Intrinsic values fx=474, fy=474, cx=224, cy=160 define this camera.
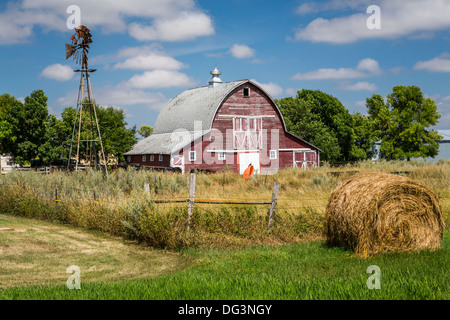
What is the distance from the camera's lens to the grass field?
19.6 feet

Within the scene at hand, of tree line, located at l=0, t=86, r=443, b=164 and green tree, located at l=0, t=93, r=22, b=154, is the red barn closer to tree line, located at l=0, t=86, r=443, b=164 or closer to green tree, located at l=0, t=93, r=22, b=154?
tree line, located at l=0, t=86, r=443, b=164

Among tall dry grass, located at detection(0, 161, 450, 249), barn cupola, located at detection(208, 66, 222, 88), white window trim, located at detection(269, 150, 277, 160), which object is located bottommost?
tall dry grass, located at detection(0, 161, 450, 249)

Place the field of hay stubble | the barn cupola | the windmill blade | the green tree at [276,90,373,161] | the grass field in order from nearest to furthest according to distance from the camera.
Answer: the grass field < the field of hay stubble < the windmill blade < the barn cupola < the green tree at [276,90,373,161]

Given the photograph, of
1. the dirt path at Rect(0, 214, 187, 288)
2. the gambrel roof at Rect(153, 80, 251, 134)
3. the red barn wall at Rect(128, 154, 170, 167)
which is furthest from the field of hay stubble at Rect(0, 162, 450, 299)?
the gambrel roof at Rect(153, 80, 251, 134)

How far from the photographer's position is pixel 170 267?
9250 mm

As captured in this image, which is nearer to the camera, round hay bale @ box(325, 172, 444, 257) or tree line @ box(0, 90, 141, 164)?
round hay bale @ box(325, 172, 444, 257)

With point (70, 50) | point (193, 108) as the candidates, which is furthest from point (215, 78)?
point (70, 50)

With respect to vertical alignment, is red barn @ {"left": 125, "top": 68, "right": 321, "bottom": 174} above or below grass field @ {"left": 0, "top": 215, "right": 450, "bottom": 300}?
above

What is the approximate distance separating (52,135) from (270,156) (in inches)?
881

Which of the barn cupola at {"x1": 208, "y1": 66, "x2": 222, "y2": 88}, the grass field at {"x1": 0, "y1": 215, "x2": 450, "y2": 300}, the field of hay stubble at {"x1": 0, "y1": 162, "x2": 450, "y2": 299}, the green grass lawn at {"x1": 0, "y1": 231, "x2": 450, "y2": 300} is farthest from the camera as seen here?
the barn cupola at {"x1": 208, "y1": 66, "x2": 222, "y2": 88}

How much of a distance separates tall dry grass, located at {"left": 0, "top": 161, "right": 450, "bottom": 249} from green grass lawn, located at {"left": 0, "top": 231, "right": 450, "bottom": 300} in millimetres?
2012

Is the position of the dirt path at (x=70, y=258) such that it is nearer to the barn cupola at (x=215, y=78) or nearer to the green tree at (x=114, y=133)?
the barn cupola at (x=215, y=78)

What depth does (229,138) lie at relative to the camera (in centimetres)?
3616
